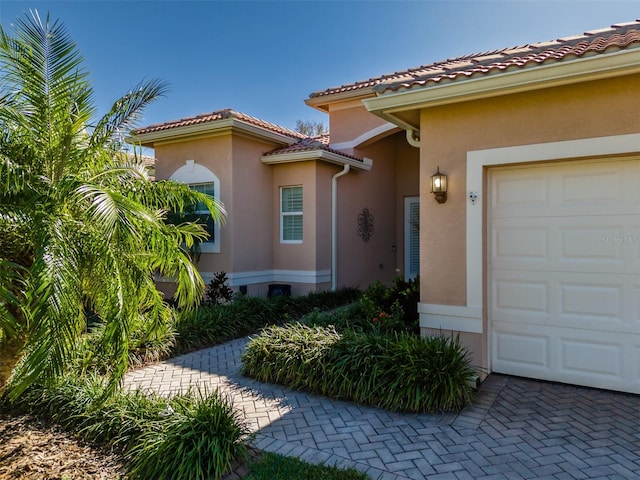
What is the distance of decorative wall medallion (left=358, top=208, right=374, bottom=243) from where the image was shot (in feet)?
43.7

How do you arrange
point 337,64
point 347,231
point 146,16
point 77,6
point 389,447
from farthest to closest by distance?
point 337,64 < point 347,231 < point 146,16 < point 77,6 < point 389,447

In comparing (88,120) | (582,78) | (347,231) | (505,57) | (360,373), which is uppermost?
(505,57)

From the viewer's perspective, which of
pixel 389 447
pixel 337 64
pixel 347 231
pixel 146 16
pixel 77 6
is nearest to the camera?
pixel 389 447

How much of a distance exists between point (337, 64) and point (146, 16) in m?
7.27

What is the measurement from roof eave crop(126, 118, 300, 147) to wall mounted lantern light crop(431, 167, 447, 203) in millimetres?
6234

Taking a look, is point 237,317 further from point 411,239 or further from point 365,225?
point 411,239

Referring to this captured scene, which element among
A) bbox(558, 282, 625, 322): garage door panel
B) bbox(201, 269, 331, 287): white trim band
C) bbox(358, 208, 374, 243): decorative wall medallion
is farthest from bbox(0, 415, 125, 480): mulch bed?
bbox(358, 208, 374, 243): decorative wall medallion

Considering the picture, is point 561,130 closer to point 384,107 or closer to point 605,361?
point 384,107

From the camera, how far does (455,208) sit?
6043 millimetres

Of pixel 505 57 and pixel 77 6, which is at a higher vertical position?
pixel 77 6

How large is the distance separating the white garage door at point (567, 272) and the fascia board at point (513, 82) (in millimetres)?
1088

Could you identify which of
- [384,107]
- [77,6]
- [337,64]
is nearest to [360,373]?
[384,107]

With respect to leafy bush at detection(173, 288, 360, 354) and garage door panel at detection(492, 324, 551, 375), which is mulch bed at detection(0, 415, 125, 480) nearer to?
leafy bush at detection(173, 288, 360, 354)

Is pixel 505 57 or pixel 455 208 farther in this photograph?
pixel 505 57
